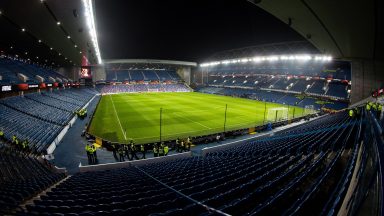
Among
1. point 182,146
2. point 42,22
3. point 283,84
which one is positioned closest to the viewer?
point 42,22

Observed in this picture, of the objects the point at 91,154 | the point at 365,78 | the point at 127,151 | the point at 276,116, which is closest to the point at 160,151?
the point at 127,151

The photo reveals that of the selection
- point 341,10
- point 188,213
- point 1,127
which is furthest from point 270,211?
point 1,127

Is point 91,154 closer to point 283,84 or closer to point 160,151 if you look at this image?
point 160,151

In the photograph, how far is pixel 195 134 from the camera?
2503cm

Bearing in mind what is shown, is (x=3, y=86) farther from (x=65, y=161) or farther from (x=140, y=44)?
(x=140, y=44)

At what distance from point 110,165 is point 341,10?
53.5ft

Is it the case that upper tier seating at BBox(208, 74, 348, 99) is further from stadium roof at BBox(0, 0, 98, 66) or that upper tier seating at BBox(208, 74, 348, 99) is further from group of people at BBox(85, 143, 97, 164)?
stadium roof at BBox(0, 0, 98, 66)

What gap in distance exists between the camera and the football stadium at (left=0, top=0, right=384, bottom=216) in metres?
4.76

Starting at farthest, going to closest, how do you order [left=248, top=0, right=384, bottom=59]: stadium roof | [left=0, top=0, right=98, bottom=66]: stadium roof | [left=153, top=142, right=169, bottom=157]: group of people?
[left=153, top=142, right=169, bottom=157]: group of people < [left=0, top=0, right=98, bottom=66]: stadium roof < [left=248, top=0, right=384, bottom=59]: stadium roof

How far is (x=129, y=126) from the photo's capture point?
1093 inches

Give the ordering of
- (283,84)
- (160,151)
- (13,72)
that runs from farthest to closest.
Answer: (283,84) < (13,72) < (160,151)

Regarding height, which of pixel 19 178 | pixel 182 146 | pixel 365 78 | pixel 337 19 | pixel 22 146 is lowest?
pixel 182 146

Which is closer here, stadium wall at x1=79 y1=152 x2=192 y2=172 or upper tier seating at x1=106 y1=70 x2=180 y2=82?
stadium wall at x1=79 y1=152 x2=192 y2=172

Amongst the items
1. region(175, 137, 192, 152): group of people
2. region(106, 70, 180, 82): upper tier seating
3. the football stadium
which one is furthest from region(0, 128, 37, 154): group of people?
region(106, 70, 180, 82): upper tier seating
